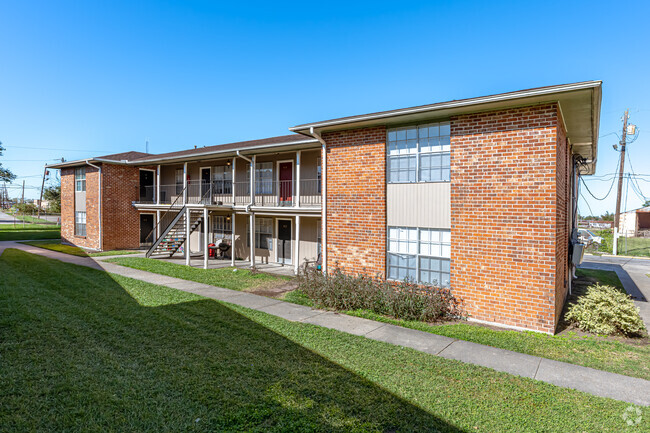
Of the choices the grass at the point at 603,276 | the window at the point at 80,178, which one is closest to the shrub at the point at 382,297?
the grass at the point at 603,276

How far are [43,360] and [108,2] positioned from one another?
1169cm

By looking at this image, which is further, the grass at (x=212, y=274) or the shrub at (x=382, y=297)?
the grass at (x=212, y=274)

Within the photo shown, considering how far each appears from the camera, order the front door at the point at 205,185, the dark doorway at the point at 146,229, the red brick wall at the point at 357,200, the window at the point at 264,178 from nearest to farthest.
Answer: the red brick wall at the point at 357,200 < the window at the point at 264,178 < the front door at the point at 205,185 < the dark doorway at the point at 146,229

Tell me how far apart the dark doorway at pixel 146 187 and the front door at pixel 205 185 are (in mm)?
4018

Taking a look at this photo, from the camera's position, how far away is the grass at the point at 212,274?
1122 cm

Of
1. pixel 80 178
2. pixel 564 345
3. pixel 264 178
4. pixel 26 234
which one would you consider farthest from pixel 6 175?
pixel 564 345

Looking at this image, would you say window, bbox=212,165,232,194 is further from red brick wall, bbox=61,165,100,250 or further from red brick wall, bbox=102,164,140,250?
red brick wall, bbox=61,165,100,250

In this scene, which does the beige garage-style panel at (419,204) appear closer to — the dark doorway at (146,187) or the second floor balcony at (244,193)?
the second floor balcony at (244,193)

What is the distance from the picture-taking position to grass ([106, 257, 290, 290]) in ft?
36.8

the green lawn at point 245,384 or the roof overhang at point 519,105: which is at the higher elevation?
the roof overhang at point 519,105

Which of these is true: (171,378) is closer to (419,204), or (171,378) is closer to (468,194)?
(419,204)

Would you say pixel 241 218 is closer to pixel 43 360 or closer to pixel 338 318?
pixel 338 318

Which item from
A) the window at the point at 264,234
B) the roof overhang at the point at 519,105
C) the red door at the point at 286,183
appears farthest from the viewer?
the window at the point at 264,234

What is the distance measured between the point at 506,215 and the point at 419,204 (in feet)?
6.36
